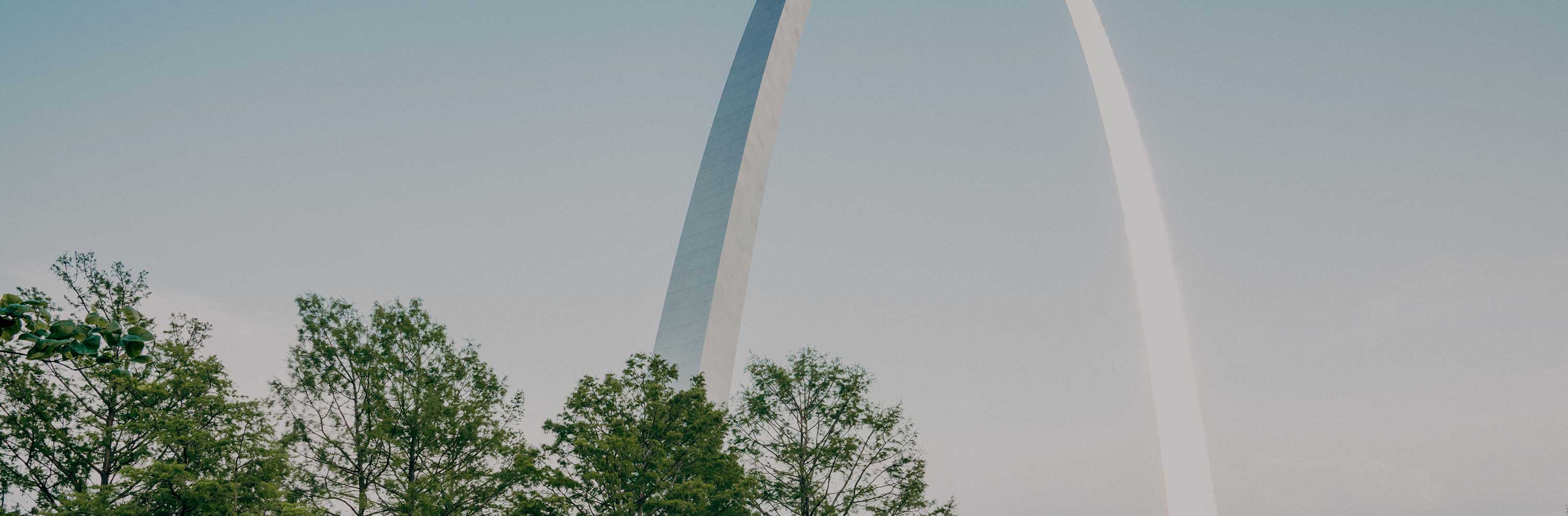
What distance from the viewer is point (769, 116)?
93.5 feet

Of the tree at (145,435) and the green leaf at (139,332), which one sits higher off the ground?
the tree at (145,435)

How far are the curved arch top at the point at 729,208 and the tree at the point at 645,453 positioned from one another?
133 inches

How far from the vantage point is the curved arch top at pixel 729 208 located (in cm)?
2397

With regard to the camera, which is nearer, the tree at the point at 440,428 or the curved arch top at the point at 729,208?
the tree at the point at 440,428

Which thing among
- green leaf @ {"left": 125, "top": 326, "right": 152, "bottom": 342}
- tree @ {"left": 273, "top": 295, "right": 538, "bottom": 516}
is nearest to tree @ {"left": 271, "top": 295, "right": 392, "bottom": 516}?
tree @ {"left": 273, "top": 295, "right": 538, "bottom": 516}

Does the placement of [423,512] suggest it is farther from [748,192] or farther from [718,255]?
[748,192]

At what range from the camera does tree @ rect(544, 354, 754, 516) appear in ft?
56.5

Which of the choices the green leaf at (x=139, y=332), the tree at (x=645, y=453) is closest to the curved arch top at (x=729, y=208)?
the tree at (x=645, y=453)

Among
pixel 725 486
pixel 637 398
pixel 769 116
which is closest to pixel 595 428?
pixel 637 398

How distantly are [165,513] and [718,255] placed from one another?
527 inches

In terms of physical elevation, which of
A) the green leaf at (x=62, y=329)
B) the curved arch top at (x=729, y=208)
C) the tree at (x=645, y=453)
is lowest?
the green leaf at (x=62, y=329)

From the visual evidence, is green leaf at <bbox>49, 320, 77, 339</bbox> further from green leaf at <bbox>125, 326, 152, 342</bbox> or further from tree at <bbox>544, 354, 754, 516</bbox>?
tree at <bbox>544, 354, 754, 516</bbox>

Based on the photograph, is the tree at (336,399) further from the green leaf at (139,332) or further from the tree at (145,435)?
the green leaf at (139,332)

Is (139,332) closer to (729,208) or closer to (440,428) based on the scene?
(440,428)
